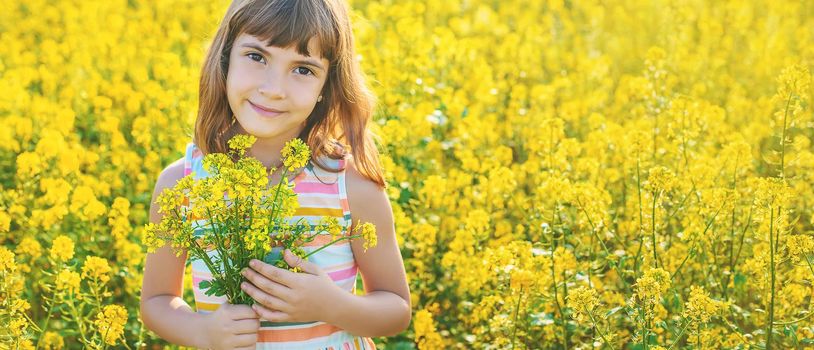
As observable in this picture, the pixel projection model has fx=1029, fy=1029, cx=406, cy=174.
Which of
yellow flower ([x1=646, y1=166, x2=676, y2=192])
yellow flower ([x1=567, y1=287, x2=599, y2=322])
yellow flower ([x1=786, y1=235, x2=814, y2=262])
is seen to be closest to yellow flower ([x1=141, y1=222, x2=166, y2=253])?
yellow flower ([x1=567, y1=287, x2=599, y2=322])

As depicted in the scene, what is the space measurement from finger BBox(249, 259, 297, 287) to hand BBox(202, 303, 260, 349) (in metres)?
0.09

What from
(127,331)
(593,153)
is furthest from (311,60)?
(593,153)

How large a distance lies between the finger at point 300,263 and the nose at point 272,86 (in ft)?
1.10

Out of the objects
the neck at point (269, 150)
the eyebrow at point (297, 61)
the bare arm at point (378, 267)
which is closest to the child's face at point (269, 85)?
the eyebrow at point (297, 61)

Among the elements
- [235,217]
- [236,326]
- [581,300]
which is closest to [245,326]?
[236,326]

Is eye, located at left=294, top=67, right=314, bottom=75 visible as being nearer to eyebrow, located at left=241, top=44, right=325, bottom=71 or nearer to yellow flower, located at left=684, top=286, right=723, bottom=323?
eyebrow, located at left=241, top=44, right=325, bottom=71

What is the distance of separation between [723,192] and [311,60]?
3.88ft

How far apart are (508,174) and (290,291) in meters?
1.39

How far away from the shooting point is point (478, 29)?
238 inches

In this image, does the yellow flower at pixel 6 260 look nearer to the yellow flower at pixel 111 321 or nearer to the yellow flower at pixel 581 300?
the yellow flower at pixel 111 321

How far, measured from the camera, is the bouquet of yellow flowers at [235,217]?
1.86 m

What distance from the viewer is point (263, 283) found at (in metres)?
1.96

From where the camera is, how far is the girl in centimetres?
210

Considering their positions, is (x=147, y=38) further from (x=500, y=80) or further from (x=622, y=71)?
(x=622, y=71)
